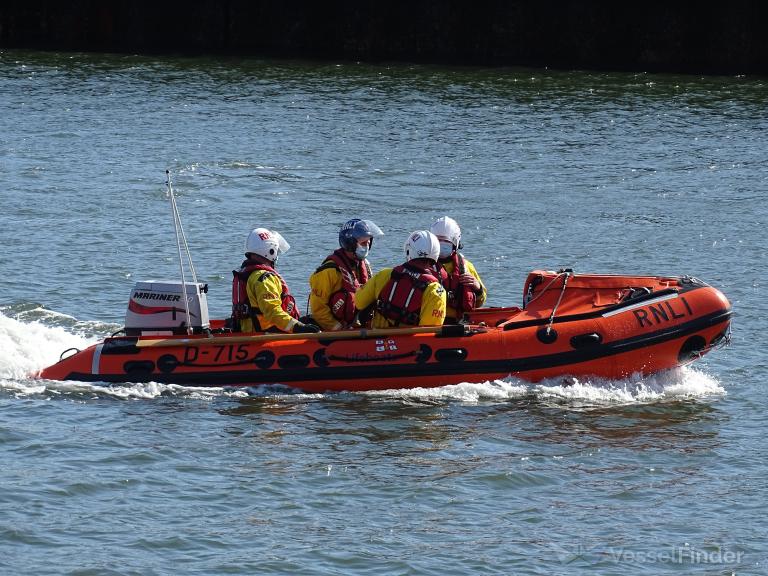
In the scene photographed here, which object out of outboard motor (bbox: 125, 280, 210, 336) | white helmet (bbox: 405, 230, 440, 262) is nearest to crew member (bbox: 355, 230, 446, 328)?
white helmet (bbox: 405, 230, 440, 262)

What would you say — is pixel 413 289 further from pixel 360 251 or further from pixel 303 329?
pixel 303 329

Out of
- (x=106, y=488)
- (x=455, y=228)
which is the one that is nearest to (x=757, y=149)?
(x=455, y=228)

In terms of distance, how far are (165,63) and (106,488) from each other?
24.2m

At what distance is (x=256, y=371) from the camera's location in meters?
11.9

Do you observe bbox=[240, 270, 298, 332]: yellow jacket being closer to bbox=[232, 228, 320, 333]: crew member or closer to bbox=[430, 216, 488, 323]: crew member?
bbox=[232, 228, 320, 333]: crew member

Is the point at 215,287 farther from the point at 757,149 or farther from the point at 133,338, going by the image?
the point at 757,149

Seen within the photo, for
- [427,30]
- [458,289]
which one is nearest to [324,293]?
[458,289]

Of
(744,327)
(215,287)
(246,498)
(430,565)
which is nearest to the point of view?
(430,565)

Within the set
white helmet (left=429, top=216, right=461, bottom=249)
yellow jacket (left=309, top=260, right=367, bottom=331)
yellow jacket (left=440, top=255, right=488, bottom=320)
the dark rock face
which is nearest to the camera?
yellow jacket (left=309, top=260, right=367, bottom=331)

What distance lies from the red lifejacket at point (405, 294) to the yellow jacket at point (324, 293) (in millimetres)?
405

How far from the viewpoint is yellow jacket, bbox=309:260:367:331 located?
12039 mm

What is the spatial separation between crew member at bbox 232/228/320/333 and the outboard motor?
34 centimetres

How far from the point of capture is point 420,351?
11883 millimetres

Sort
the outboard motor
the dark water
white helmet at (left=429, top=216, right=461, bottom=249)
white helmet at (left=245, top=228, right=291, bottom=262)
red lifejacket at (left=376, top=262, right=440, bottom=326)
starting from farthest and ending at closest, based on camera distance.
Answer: white helmet at (left=429, top=216, right=461, bottom=249), the outboard motor, white helmet at (left=245, top=228, right=291, bottom=262), red lifejacket at (left=376, top=262, right=440, bottom=326), the dark water
